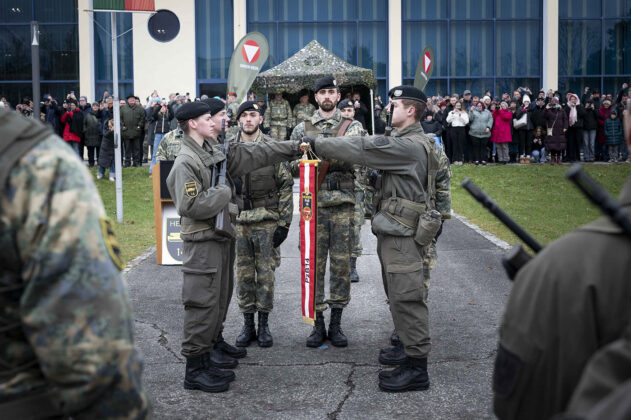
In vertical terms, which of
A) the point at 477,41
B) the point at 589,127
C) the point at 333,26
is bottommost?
the point at 589,127

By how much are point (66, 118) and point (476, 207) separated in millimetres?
12033

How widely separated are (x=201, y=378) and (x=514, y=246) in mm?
3301

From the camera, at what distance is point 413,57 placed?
27.1 meters

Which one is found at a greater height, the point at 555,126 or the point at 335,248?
the point at 555,126

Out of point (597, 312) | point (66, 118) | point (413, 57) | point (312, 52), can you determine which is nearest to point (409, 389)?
point (597, 312)

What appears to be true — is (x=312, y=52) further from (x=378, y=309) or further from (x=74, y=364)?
(x=74, y=364)

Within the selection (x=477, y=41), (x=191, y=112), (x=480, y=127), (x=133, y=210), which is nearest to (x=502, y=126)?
(x=480, y=127)

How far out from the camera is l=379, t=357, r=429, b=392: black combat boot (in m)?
5.01

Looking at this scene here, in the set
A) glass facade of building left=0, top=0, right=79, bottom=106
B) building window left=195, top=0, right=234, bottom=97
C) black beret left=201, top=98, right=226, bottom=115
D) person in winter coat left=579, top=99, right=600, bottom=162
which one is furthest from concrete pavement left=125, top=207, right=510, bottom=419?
glass facade of building left=0, top=0, right=79, bottom=106

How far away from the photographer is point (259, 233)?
627 cm

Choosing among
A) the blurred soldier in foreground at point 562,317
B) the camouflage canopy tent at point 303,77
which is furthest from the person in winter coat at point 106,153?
the blurred soldier in foreground at point 562,317

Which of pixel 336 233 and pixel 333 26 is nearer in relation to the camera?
pixel 336 233

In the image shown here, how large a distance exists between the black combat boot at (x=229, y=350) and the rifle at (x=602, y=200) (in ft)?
14.3

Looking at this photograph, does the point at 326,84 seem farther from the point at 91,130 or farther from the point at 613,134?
the point at 613,134
